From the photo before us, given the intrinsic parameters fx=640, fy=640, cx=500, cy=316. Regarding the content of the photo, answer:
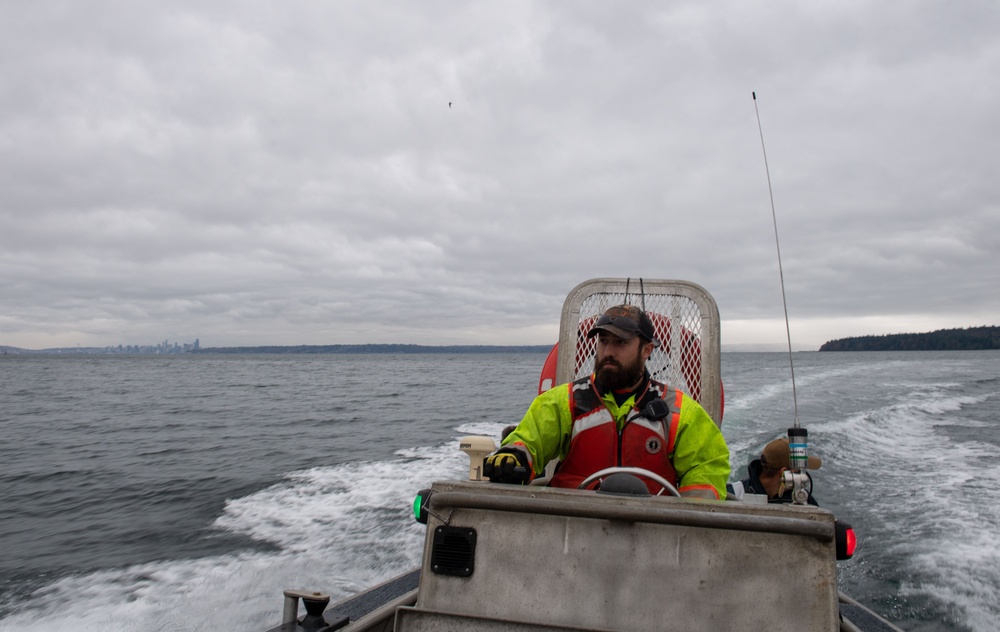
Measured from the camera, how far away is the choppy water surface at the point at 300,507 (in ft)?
17.5

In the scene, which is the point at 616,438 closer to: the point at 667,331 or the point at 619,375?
the point at 619,375

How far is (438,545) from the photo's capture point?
227cm

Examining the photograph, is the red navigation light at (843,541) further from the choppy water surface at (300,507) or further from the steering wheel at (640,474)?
the choppy water surface at (300,507)

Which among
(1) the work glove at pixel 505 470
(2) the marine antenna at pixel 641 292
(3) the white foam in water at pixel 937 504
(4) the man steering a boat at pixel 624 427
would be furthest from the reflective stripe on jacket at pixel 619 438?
(3) the white foam in water at pixel 937 504

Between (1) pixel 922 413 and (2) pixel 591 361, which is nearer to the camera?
(2) pixel 591 361

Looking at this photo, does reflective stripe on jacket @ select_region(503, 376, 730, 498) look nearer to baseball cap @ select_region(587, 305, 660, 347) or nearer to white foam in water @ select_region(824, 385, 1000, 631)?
baseball cap @ select_region(587, 305, 660, 347)

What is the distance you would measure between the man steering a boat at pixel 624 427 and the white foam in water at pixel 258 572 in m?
2.99

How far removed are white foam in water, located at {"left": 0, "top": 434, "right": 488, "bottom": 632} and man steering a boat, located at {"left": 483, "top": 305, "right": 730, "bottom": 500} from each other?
118 inches

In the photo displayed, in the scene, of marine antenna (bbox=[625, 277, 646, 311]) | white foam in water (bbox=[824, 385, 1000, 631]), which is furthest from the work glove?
white foam in water (bbox=[824, 385, 1000, 631])

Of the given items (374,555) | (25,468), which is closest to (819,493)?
(374,555)

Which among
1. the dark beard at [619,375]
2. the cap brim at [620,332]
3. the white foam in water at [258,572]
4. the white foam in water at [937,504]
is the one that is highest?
the cap brim at [620,332]

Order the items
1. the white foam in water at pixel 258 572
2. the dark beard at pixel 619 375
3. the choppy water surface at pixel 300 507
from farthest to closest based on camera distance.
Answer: the choppy water surface at pixel 300 507
the white foam in water at pixel 258 572
the dark beard at pixel 619 375

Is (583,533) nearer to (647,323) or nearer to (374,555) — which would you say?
(647,323)

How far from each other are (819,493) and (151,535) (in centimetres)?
824
